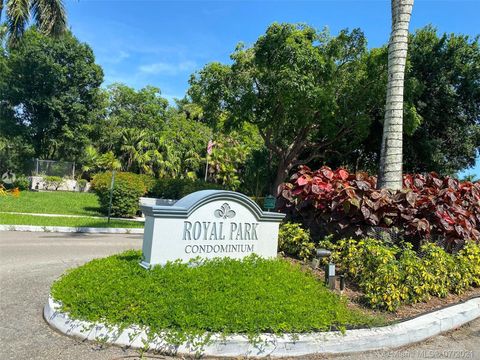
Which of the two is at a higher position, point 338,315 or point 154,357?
point 338,315

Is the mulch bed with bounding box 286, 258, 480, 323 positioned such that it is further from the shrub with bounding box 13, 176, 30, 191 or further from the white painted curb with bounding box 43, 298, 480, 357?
the shrub with bounding box 13, 176, 30, 191

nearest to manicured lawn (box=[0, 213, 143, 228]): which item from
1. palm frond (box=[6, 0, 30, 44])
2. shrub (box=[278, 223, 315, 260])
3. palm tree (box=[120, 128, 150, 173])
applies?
palm frond (box=[6, 0, 30, 44])

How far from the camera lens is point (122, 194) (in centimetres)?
1658

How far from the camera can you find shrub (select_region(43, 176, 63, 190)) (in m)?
27.8

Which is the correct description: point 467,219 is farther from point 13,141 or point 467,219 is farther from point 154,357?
point 13,141

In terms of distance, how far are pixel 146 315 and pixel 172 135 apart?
29.8m

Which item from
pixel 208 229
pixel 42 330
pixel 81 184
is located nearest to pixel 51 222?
pixel 208 229

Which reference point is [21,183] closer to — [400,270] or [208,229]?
[208,229]

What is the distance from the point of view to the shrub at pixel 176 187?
21.1 meters

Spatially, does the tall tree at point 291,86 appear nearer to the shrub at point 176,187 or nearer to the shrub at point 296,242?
the shrub at point 176,187

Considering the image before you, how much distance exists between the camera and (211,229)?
5.59 m

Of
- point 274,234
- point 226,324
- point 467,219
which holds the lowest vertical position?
point 226,324

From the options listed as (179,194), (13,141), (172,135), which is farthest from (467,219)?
(13,141)

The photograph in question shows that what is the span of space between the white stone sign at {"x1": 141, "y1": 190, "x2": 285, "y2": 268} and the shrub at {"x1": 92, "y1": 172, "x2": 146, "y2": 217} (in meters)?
11.5
